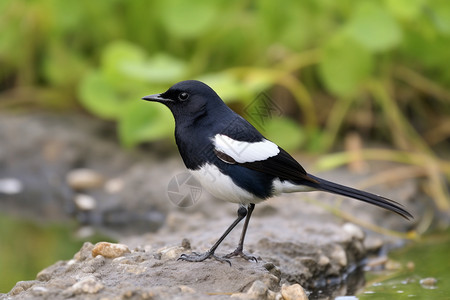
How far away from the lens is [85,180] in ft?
20.3

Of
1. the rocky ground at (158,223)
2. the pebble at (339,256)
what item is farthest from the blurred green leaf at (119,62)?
the pebble at (339,256)

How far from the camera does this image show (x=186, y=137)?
349 cm

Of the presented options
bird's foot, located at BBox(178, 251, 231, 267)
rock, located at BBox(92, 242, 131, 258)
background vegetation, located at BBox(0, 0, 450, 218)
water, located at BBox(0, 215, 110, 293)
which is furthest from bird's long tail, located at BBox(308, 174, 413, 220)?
background vegetation, located at BBox(0, 0, 450, 218)

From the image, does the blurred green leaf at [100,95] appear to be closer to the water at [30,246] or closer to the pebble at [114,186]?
the pebble at [114,186]

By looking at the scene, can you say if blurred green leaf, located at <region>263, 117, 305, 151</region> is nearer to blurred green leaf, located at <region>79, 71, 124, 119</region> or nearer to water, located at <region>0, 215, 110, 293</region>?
blurred green leaf, located at <region>79, 71, 124, 119</region>

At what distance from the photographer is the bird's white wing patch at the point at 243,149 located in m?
3.43

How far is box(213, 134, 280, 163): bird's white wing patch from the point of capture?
3.43 meters

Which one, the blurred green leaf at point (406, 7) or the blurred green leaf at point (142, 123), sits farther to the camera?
the blurred green leaf at point (142, 123)

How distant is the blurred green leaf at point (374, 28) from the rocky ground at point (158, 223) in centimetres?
104

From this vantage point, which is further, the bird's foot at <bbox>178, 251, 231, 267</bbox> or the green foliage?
the green foliage

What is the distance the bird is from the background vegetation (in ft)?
6.21

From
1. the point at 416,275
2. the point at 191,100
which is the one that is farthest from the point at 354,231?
the point at 191,100

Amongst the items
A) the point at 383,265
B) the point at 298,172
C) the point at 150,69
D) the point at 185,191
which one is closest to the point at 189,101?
the point at 298,172

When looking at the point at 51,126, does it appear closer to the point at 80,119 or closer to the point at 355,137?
the point at 80,119
